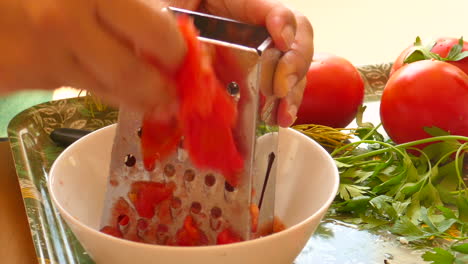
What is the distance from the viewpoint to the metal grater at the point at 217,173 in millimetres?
615

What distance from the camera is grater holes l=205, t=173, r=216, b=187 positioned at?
0.64 m

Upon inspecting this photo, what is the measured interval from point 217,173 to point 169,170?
5 cm

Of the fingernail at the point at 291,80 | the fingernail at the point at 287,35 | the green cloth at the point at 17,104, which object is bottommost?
the green cloth at the point at 17,104

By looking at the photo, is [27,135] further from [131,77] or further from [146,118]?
[131,77]

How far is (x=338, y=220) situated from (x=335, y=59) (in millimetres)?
330

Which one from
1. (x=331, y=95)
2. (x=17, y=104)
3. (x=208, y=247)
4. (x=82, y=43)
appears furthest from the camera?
(x=17, y=104)

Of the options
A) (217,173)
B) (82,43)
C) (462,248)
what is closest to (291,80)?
(217,173)

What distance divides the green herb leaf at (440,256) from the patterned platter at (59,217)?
0.10ft

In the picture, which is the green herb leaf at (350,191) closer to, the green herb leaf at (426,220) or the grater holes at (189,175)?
the green herb leaf at (426,220)

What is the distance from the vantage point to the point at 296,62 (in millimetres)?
775

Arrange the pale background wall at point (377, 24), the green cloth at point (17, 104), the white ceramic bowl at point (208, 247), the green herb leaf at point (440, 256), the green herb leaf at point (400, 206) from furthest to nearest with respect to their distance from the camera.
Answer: the pale background wall at point (377, 24) → the green cloth at point (17, 104) → the green herb leaf at point (400, 206) → the green herb leaf at point (440, 256) → the white ceramic bowl at point (208, 247)

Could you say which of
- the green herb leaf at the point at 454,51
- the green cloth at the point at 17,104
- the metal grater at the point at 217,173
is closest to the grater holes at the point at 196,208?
the metal grater at the point at 217,173

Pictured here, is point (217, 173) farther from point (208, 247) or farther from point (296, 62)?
point (296, 62)

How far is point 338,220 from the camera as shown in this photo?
0.80 metres
